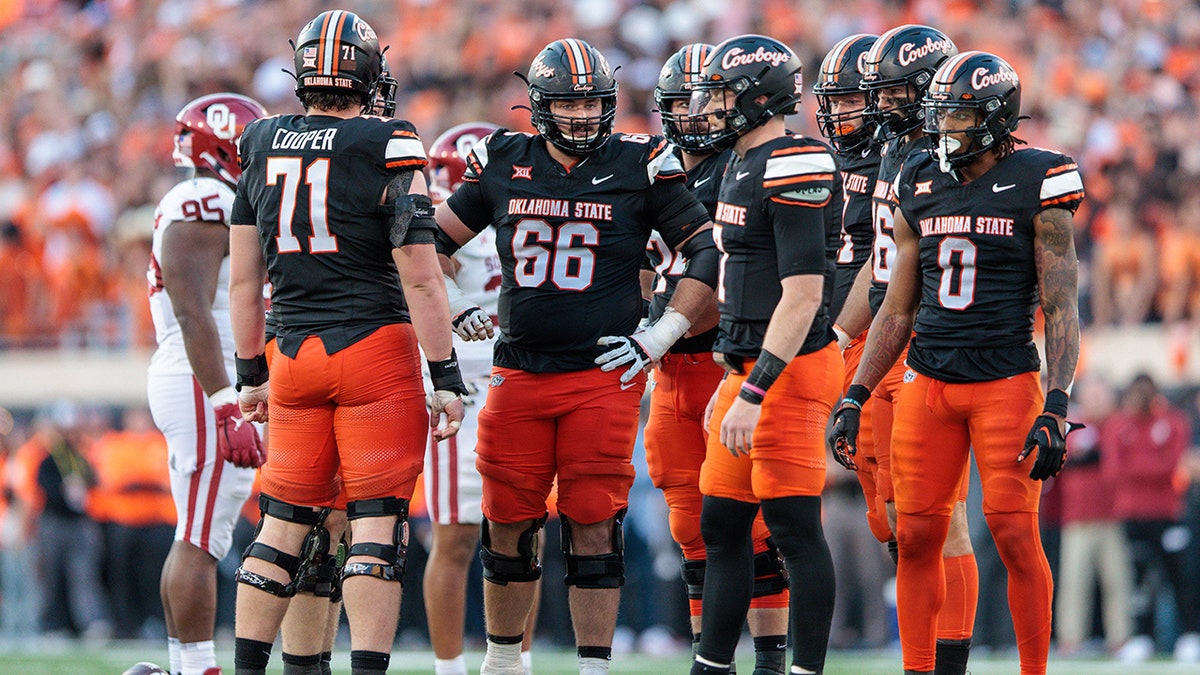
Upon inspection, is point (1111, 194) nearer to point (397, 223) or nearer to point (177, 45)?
point (397, 223)

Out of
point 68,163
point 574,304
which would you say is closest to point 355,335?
point 574,304

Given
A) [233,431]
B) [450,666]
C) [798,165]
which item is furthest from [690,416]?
[233,431]

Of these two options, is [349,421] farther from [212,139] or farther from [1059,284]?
[1059,284]

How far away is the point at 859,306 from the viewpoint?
22.4 ft

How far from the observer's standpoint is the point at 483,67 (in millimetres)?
17047

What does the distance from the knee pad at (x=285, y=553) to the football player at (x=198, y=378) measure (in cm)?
88

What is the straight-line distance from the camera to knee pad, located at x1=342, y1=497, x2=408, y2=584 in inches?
227

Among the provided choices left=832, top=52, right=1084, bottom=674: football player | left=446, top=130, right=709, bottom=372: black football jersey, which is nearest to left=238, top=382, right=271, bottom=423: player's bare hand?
left=446, top=130, right=709, bottom=372: black football jersey

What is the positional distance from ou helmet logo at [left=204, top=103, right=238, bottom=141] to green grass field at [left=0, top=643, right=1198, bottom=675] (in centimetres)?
331

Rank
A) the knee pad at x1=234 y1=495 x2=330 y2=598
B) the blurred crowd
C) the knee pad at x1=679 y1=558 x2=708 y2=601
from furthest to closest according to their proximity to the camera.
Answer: the blurred crowd < the knee pad at x1=679 y1=558 x2=708 y2=601 < the knee pad at x1=234 y1=495 x2=330 y2=598

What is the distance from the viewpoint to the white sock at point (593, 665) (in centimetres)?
615

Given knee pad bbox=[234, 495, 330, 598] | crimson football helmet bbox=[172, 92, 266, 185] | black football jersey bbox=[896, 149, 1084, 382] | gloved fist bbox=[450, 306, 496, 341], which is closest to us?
knee pad bbox=[234, 495, 330, 598]

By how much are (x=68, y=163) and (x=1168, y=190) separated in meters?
10.9

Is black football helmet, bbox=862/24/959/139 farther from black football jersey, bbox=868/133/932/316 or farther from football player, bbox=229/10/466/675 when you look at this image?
football player, bbox=229/10/466/675
